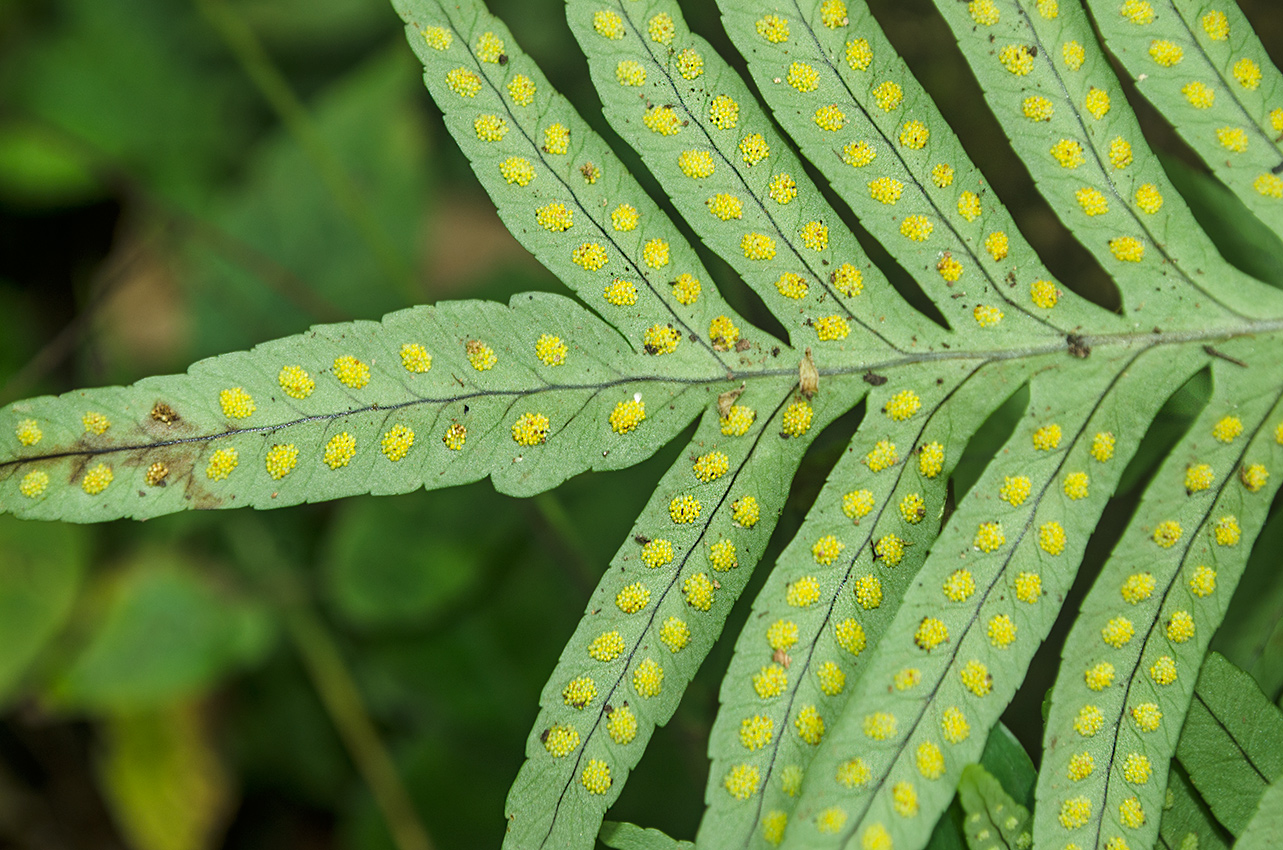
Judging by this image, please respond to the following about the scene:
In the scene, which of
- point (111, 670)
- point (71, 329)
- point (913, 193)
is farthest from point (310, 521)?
point (913, 193)

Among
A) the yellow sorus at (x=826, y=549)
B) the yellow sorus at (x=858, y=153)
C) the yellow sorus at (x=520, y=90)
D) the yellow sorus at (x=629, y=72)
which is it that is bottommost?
the yellow sorus at (x=826, y=549)

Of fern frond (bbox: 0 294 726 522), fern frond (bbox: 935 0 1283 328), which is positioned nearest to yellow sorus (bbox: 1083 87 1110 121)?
fern frond (bbox: 935 0 1283 328)

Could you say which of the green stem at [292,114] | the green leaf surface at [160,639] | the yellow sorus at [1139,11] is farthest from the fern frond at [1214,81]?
the green leaf surface at [160,639]

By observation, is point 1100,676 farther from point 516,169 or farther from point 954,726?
point 516,169

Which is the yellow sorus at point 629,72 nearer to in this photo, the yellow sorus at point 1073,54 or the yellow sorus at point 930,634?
the yellow sorus at point 1073,54

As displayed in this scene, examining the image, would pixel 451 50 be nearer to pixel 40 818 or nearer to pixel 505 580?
pixel 505 580

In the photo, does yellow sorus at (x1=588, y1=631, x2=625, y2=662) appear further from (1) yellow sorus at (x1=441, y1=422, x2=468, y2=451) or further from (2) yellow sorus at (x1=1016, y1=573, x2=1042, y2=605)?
(2) yellow sorus at (x1=1016, y1=573, x2=1042, y2=605)

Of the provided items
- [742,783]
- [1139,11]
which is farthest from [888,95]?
[742,783]
